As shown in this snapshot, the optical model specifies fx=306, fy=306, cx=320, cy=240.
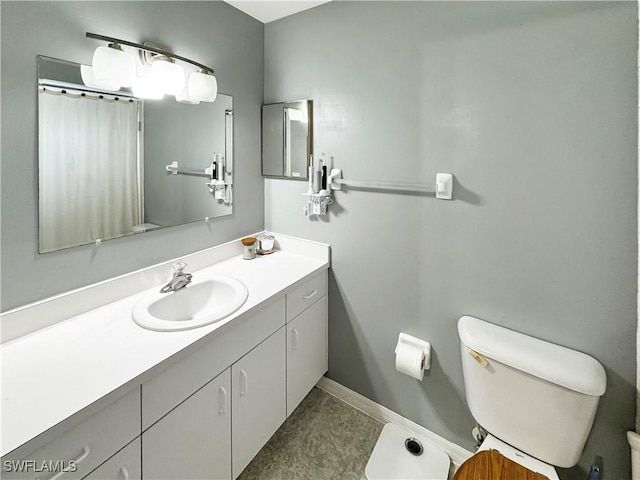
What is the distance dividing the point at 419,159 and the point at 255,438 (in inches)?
59.3

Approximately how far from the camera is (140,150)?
141 cm

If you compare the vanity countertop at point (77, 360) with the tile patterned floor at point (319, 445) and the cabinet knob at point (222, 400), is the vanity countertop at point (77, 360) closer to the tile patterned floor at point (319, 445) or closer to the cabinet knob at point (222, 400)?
the cabinet knob at point (222, 400)

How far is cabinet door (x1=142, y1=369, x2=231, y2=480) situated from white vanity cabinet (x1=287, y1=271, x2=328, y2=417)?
1.41ft

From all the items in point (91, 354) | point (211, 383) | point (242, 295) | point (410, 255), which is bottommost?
point (211, 383)

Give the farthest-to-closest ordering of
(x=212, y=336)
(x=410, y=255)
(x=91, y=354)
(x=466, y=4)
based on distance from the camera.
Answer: (x=410, y=255) → (x=466, y=4) → (x=212, y=336) → (x=91, y=354)

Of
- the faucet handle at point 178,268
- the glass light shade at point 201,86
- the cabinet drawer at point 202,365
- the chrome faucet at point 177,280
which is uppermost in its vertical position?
the glass light shade at point 201,86

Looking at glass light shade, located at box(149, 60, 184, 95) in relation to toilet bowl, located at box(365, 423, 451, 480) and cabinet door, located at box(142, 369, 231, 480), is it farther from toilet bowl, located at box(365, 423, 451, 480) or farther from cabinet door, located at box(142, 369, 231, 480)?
toilet bowl, located at box(365, 423, 451, 480)

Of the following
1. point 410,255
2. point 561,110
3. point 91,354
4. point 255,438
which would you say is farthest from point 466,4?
point 255,438

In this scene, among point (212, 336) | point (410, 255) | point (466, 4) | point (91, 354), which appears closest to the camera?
point (91, 354)

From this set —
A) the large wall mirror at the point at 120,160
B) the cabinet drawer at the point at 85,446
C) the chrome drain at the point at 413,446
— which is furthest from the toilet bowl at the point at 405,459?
the large wall mirror at the point at 120,160

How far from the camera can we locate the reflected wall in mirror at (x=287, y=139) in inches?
71.1

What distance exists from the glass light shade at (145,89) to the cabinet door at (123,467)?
4.44ft

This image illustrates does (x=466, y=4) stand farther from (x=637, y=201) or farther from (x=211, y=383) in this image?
(x=211, y=383)

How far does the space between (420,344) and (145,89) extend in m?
1.78
